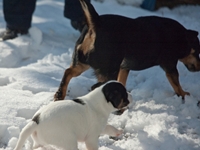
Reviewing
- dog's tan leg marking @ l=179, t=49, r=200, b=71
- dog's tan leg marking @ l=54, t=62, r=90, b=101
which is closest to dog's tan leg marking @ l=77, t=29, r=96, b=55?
dog's tan leg marking @ l=54, t=62, r=90, b=101

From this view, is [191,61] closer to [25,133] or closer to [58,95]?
[58,95]

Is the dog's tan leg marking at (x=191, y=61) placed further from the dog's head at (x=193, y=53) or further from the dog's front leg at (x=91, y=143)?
the dog's front leg at (x=91, y=143)

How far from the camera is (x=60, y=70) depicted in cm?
467

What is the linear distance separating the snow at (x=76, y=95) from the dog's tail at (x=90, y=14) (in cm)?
84

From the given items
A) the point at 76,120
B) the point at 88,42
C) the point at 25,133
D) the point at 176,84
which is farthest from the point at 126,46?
the point at 25,133

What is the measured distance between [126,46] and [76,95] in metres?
0.80

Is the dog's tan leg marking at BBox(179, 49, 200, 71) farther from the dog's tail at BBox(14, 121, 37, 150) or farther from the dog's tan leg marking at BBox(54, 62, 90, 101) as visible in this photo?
the dog's tail at BBox(14, 121, 37, 150)

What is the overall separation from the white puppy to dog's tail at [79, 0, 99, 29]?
74 cm

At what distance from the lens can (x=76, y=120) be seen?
9.29ft

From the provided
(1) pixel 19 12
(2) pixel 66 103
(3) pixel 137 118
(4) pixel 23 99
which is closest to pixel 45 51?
(1) pixel 19 12

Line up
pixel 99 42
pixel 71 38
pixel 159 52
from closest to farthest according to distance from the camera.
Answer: pixel 99 42, pixel 159 52, pixel 71 38

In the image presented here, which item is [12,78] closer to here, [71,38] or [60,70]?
[60,70]

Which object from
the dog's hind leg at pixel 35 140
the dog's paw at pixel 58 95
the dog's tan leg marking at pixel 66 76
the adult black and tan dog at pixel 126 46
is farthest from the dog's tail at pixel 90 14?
the dog's hind leg at pixel 35 140

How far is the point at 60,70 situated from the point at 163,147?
6.21 feet
